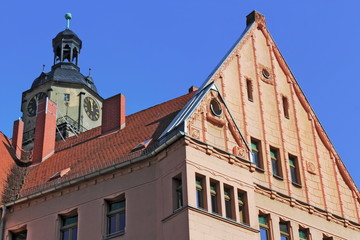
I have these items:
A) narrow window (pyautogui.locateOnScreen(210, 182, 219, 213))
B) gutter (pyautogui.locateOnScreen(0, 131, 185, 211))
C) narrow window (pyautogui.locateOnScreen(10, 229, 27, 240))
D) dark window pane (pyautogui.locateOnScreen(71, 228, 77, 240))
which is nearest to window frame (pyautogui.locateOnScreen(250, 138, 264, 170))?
narrow window (pyautogui.locateOnScreen(210, 182, 219, 213))

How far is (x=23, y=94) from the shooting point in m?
84.9

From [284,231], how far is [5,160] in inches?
562

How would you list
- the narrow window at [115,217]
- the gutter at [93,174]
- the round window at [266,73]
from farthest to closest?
the round window at [266,73] < the narrow window at [115,217] < the gutter at [93,174]

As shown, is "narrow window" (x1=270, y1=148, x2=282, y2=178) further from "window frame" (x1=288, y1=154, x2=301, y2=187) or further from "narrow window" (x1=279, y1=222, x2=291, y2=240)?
"narrow window" (x1=279, y1=222, x2=291, y2=240)

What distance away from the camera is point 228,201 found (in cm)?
3103

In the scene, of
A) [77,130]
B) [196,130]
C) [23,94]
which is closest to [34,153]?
[196,130]

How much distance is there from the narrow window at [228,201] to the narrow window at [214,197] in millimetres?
535

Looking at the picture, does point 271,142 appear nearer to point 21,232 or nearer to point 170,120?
point 170,120

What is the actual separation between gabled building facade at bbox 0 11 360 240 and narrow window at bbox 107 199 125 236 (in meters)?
0.05

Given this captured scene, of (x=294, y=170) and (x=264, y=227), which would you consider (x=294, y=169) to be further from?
(x=264, y=227)

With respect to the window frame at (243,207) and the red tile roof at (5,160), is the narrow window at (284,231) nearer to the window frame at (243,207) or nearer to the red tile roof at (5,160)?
the window frame at (243,207)

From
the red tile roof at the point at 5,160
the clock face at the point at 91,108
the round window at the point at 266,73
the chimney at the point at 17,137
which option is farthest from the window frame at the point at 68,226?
the clock face at the point at 91,108

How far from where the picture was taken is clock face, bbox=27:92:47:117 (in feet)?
268

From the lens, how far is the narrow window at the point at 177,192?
2985 cm
